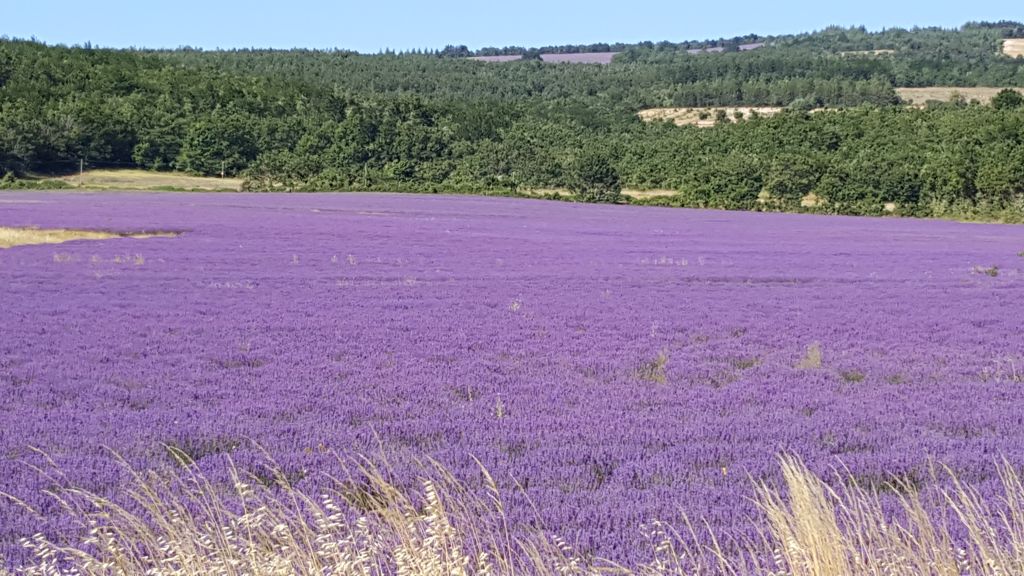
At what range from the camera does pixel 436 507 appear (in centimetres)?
493

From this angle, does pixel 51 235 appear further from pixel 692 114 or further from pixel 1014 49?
pixel 1014 49

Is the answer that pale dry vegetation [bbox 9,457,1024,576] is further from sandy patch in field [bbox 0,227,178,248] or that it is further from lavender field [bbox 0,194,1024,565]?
sandy patch in field [bbox 0,227,178,248]

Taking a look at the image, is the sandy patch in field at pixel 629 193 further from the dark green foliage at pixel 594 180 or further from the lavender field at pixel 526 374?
the lavender field at pixel 526 374

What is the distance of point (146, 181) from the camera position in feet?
279

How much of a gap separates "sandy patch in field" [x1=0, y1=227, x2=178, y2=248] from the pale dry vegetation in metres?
29.0

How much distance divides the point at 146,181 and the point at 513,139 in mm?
33733

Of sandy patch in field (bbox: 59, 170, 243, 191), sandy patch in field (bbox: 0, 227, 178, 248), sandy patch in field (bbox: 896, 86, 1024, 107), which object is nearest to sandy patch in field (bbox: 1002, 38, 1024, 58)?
sandy patch in field (bbox: 896, 86, 1024, 107)

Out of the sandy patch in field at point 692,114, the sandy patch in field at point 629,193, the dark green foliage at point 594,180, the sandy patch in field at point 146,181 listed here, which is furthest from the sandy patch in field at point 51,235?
the sandy patch in field at point 692,114

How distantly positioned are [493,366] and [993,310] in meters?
11.1

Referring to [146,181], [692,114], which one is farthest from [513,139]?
[146,181]

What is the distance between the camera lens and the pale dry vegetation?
425 centimetres

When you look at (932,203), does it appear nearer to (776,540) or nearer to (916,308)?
(916,308)

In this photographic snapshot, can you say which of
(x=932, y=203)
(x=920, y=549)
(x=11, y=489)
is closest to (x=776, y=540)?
(x=920, y=549)

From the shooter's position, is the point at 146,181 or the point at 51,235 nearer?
the point at 51,235
